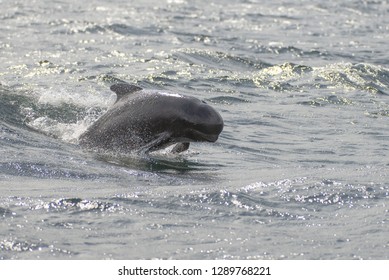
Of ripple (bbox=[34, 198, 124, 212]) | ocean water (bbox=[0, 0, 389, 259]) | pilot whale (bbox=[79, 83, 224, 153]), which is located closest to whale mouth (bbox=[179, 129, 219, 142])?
pilot whale (bbox=[79, 83, 224, 153])

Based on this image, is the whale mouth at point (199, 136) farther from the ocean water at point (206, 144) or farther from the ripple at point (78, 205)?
the ripple at point (78, 205)

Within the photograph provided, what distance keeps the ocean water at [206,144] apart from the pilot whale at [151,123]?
293 millimetres

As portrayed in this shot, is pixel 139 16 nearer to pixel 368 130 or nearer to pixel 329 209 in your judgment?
pixel 368 130

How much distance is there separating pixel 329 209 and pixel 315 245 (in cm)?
121

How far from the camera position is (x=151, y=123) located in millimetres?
12352

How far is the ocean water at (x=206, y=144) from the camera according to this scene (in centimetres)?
882

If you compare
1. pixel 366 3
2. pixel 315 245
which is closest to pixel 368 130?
pixel 315 245

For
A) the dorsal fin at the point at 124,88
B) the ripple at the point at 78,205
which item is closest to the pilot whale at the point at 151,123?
the dorsal fin at the point at 124,88

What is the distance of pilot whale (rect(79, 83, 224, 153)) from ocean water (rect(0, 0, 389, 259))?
0.96 ft

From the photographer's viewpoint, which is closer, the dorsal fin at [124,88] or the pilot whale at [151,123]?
the pilot whale at [151,123]

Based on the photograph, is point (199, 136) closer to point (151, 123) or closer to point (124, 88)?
point (151, 123)

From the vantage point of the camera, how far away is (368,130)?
592 inches

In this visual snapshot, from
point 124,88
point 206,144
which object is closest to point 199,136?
point 124,88

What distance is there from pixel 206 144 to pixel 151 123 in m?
1.65
